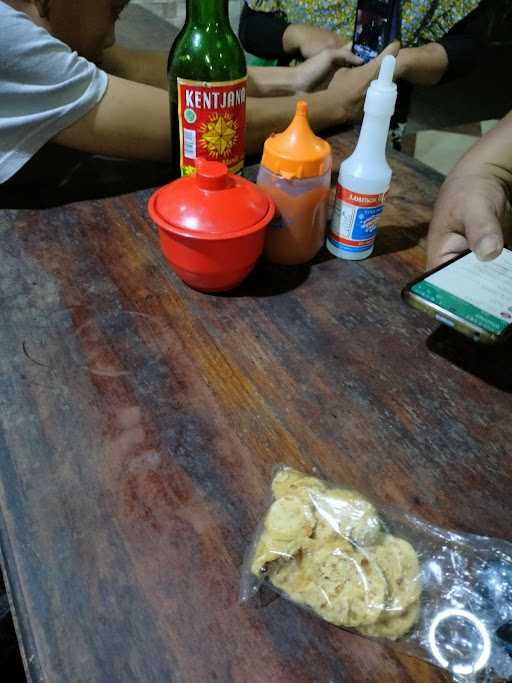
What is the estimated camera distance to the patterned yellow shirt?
4.74 feet

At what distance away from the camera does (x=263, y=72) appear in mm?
1307

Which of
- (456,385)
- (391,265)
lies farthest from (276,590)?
(391,265)

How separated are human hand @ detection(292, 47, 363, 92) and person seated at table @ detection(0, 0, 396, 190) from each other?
243 mm

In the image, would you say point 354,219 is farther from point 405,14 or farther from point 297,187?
point 405,14

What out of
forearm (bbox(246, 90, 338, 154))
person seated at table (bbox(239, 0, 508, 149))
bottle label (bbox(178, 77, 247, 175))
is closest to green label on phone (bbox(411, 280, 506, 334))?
bottle label (bbox(178, 77, 247, 175))

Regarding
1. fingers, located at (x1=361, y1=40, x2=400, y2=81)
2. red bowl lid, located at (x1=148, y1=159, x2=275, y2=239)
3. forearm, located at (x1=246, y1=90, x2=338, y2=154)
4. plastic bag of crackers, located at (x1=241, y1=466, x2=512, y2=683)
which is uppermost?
fingers, located at (x1=361, y1=40, x2=400, y2=81)

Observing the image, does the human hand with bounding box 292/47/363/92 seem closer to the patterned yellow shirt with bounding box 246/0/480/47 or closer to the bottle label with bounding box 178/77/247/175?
the patterned yellow shirt with bounding box 246/0/480/47

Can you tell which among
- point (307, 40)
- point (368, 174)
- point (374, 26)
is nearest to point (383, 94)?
point (368, 174)

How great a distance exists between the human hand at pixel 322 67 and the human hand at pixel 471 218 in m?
0.63

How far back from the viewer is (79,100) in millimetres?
780

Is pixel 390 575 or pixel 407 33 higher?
pixel 407 33

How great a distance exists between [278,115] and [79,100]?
1.15ft

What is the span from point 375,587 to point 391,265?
17.4 inches

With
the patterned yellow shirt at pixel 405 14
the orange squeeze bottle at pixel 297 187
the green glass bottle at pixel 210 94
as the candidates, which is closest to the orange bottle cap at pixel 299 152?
the orange squeeze bottle at pixel 297 187
